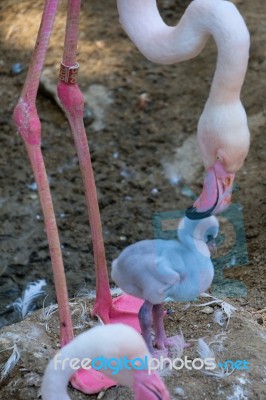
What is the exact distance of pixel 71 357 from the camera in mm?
2094

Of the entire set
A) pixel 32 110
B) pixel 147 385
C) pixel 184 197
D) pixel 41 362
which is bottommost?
pixel 184 197

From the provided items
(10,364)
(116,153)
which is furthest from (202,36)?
(116,153)

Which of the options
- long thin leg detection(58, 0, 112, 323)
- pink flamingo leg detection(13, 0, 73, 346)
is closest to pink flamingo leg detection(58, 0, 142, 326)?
long thin leg detection(58, 0, 112, 323)

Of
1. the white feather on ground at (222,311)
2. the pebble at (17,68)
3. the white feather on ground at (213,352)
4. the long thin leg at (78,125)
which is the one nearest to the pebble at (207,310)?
the white feather on ground at (222,311)

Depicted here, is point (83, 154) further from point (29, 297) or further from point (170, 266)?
point (29, 297)

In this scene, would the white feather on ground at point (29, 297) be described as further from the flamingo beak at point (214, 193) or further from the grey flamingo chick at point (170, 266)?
the flamingo beak at point (214, 193)

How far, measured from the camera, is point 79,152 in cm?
269

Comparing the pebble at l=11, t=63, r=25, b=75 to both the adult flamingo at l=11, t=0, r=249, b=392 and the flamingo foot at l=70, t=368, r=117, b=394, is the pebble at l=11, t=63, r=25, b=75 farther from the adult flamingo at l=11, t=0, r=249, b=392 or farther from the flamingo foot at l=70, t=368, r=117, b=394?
the flamingo foot at l=70, t=368, r=117, b=394

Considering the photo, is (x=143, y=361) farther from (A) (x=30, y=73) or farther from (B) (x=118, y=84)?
(B) (x=118, y=84)

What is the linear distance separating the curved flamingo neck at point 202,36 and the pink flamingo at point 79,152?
23 centimetres

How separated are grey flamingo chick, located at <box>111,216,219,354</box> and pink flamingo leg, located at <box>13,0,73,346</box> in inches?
8.5

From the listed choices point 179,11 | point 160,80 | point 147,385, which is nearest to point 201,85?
point 160,80

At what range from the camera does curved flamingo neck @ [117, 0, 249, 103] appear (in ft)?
7.14

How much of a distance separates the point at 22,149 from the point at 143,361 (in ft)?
7.82
